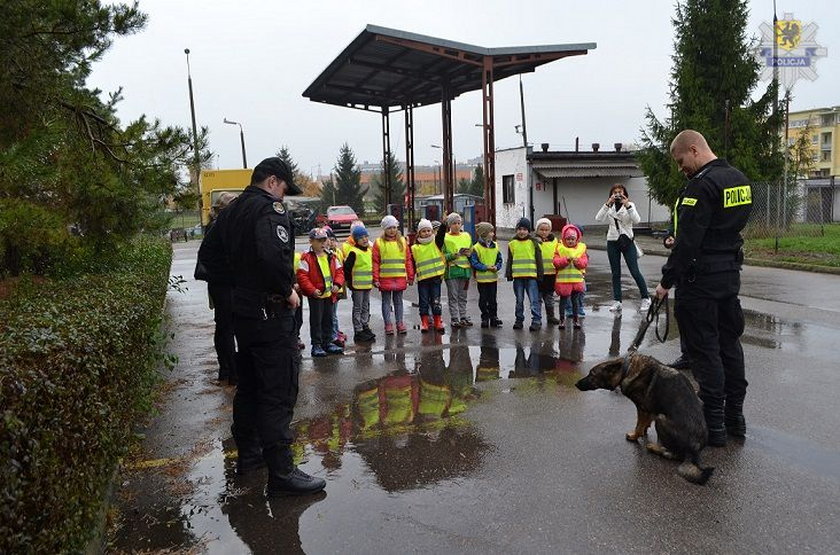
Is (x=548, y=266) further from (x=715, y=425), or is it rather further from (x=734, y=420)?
(x=715, y=425)

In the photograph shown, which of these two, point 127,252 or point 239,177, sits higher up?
point 239,177

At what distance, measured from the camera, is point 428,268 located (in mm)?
8883

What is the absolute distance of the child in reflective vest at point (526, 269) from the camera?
898 cm

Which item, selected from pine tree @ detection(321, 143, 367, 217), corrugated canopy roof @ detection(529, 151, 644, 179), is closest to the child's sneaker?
corrugated canopy roof @ detection(529, 151, 644, 179)

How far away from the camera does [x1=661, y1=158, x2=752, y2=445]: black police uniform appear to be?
15.0 feet

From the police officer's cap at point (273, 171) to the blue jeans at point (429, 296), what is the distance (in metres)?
4.68

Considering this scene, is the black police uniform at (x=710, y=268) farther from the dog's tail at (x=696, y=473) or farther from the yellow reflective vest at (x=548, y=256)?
the yellow reflective vest at (x=548, y=256)

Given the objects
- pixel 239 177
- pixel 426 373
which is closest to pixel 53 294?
pixel 426 373

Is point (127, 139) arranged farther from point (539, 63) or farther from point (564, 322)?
point (539, 63)

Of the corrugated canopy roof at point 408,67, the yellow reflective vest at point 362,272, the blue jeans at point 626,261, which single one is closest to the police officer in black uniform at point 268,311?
the yellow reflective vest at point 362,272

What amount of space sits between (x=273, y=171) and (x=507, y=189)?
101 feet

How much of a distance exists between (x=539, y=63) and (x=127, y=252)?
1228 cm

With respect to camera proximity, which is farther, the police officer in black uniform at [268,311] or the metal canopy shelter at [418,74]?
the metal canopy shelter at [418,74]

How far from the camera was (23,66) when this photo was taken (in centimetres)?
535
